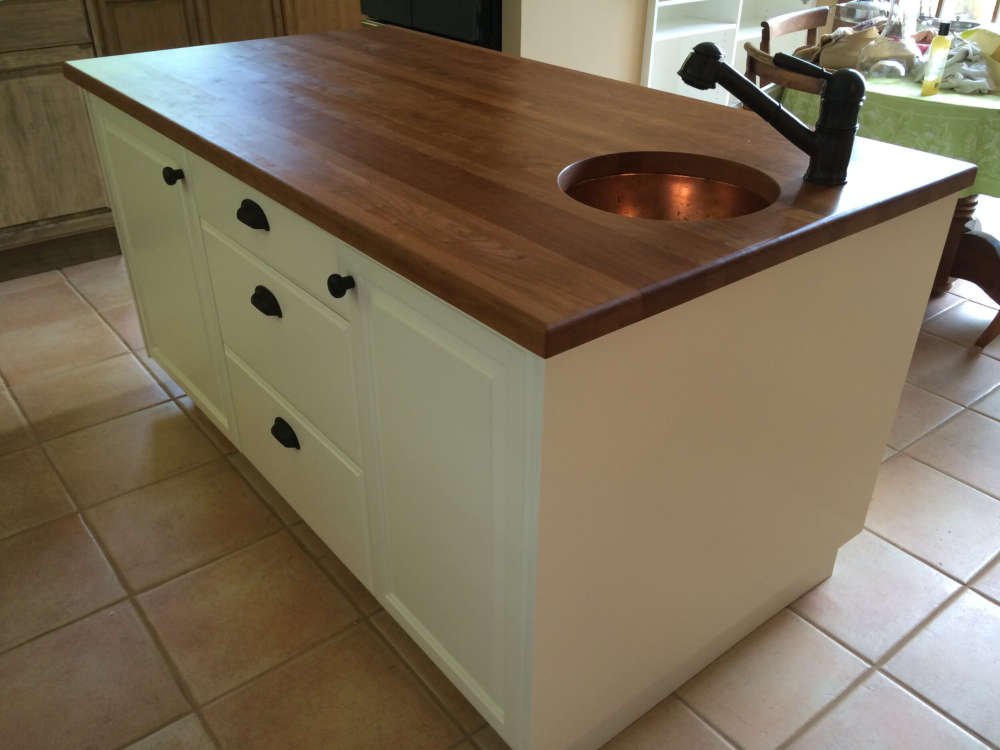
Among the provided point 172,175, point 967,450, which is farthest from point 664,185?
point 967,450

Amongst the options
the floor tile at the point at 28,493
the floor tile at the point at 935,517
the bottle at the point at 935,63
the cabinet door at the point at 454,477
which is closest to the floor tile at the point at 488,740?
the cabinet door at the point at 454,477

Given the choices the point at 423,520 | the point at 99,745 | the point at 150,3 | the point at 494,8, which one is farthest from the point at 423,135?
the point at 494,8

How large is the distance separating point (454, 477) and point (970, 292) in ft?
8.14

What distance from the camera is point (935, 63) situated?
232 cm

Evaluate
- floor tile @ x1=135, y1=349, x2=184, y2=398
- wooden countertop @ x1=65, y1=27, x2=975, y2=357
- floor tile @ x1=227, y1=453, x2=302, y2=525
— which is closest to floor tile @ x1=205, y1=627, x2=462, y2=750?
floor tile @ x1=227, y1=453, x2=302, y2=525

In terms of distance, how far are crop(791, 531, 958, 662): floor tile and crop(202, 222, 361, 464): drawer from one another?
981 millimetres

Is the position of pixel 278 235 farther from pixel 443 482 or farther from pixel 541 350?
pixel 541 350

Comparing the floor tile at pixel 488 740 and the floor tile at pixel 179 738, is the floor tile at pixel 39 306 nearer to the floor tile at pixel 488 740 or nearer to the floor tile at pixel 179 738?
the floor tile at pixel 179 738

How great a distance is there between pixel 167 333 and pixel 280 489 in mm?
595

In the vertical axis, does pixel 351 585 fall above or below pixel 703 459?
below

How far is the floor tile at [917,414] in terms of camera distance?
2.21 metres

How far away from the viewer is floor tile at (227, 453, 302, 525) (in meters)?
1.94

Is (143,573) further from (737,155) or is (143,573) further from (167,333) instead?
(737,155)

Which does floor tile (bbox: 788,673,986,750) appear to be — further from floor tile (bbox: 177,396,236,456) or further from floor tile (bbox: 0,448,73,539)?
floor tile (bbox: 0,448,73,539)
